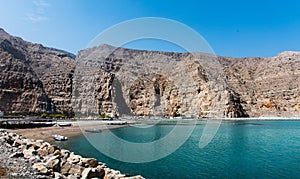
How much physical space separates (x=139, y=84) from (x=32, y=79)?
54859 millimetres

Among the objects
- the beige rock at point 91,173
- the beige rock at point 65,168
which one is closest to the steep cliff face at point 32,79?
the beige rock at point 65,168

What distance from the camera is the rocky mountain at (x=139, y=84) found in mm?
118812

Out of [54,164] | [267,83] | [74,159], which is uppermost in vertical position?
[267,83]

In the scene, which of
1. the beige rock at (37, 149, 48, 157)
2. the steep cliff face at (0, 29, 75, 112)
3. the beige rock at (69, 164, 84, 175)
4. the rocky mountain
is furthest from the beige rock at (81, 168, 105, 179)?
the rocky mountain

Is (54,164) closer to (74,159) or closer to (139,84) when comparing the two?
(74,159)

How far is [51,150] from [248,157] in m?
18.4

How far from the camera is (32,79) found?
112 metres

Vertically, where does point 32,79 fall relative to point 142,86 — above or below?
below

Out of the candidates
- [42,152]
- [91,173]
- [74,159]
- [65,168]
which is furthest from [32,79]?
[91,173]

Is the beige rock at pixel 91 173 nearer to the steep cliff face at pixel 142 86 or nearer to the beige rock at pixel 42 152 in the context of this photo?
the beige rock at pixel 42 152

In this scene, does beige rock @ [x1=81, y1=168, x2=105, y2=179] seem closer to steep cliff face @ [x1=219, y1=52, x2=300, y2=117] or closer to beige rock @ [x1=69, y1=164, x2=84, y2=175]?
beige rock @ [x1=69, y1=164, x2=84, y2=175]

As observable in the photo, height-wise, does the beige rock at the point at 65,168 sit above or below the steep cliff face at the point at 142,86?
below

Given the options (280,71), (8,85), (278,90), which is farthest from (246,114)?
(8,85)

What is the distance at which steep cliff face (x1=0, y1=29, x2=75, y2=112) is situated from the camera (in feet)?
330
